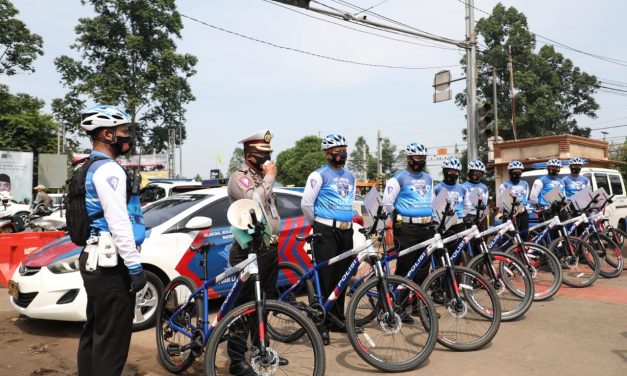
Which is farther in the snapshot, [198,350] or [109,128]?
[198,350]

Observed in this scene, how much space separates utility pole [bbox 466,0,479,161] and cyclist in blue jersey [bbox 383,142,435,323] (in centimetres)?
589

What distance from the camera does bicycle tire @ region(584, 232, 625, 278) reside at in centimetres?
790

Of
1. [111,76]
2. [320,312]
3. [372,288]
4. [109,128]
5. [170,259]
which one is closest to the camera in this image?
[109,128]

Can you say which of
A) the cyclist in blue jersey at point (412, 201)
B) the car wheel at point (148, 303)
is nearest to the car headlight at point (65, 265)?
the car wheel at point (148, 303)

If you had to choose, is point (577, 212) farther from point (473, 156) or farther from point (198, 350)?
point (198, 350)

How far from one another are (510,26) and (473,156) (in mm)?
29978

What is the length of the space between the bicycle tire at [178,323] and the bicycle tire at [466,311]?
2.08 meters

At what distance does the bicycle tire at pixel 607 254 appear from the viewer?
7902mm

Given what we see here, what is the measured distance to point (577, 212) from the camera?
8273 millimetres

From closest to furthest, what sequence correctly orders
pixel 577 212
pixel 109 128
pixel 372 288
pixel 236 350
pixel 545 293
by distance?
pixel 109 128
pixel 236 350
pixel 372 288
pixel 545 293
pixel 577 212

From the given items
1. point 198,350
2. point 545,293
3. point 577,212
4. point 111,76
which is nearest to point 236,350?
point 198,350

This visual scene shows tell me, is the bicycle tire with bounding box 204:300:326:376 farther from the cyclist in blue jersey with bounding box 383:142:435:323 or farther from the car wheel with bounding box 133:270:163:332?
the cyclist in blue jersey with bounding box 383:142:435:323

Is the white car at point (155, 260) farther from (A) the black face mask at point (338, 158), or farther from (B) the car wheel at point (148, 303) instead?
(A) the black face mask at point (338, 158)

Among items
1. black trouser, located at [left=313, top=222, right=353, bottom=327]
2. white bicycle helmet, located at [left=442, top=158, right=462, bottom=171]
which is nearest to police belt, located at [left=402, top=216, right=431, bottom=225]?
black trouser, located at [left=313, top=222, right=353, bottom=327]
